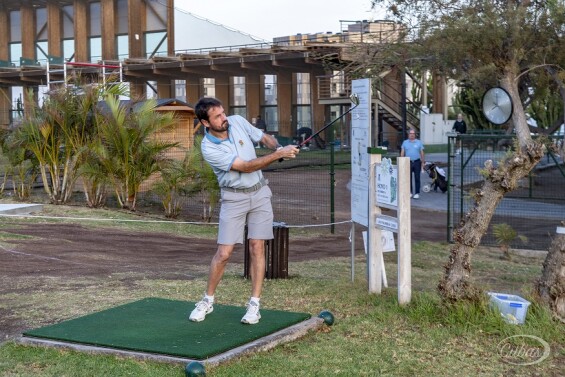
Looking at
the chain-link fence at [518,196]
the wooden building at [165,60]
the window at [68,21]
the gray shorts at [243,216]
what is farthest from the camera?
the window at [68,21]

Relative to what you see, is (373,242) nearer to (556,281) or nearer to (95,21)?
(556,281)

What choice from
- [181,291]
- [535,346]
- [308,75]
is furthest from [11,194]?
[308,75]

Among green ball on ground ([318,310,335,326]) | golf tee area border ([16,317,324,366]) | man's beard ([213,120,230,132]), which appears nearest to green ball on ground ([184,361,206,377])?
golf tee area border ([16,317,324,366])

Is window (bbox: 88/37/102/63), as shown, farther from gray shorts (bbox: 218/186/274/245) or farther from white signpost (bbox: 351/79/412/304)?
gray shorts (bbox: 218/186/274/245)

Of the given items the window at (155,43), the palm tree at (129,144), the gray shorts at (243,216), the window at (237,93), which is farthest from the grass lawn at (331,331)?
the window at (155,43)

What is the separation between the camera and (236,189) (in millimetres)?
6676

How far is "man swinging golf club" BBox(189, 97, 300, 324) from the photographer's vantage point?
21.6 feet

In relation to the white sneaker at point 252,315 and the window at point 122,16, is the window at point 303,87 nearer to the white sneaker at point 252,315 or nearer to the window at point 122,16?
the window at point 122,16

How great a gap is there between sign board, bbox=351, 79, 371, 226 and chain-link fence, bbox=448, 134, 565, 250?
20.6ft

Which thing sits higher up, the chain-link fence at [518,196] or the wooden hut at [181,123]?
the wooden hut at [181,123]

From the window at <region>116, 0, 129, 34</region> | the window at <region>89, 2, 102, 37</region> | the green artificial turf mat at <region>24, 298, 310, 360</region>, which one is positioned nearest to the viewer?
the green artificial turf mat at <region>24, 298, 310, 360</region>

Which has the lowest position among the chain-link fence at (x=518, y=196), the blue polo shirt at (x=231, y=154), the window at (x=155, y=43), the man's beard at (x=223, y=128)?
the chain-link fence at (x=518, y=196)

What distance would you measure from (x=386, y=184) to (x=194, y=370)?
2.89m

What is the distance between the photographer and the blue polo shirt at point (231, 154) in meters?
6.57
